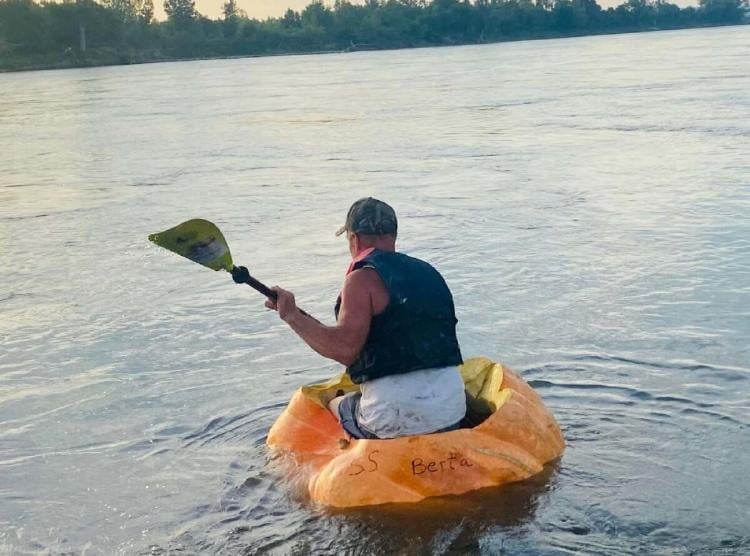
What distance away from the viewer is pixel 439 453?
498 centimetres

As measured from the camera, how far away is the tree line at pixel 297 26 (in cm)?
10244

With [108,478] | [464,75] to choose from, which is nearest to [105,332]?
[108,478]

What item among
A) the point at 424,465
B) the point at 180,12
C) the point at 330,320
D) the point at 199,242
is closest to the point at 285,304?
the point at 199,242

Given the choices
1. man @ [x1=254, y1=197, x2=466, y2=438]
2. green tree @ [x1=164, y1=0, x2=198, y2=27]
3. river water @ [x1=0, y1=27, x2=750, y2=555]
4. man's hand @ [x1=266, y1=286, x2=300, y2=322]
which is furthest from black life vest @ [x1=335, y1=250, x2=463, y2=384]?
green tree @ [x1=164, y1=0, x2=198, y2=27]

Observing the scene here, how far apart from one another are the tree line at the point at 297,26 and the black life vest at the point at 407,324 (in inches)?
3704

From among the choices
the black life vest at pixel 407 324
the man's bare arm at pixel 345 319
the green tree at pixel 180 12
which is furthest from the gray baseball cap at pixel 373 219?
the green tree at pixel 180 12

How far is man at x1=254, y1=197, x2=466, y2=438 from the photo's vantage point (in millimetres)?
4875

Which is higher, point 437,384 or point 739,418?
point 437,384

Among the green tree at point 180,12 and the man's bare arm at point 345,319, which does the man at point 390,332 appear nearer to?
the man's bare arm at point 345,319

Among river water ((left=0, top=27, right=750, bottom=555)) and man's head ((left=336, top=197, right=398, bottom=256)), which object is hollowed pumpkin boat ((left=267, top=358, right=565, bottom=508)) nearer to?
river water ((left=0, top=27, right=750, bottom=555))

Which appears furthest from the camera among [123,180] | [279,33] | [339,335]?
[279,33]

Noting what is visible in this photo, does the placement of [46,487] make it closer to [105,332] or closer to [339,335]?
[339,335]

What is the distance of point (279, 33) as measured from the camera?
382 feet

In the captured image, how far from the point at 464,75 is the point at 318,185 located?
28906 millimetres
